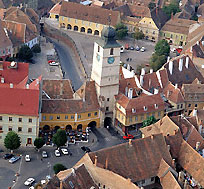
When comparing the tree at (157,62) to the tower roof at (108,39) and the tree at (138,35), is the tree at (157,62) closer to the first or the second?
the tree at (138,35)

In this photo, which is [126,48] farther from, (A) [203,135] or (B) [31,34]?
(A) [203,135]

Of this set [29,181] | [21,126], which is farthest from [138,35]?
[29,181]

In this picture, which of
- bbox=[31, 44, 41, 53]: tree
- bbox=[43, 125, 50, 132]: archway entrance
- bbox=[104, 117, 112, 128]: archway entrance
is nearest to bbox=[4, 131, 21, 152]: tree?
bbox=[43, 125, 50, 132]: archway entrance

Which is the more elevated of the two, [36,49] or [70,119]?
[70,119]

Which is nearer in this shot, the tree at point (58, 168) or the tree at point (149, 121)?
the tree at point (58, 168)

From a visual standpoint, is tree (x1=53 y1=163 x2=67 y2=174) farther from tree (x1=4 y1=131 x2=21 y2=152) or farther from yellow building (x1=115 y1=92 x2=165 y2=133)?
yellow building (x1=115 y1=92 x2=165 y2=133)

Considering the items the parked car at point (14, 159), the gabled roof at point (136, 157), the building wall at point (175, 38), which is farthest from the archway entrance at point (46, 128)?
the building wall at point (175, 38)

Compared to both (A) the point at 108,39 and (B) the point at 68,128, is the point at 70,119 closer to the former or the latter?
(B) the point at 68,128
